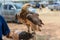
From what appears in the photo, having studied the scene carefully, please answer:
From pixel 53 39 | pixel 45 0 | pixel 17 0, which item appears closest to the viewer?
pixel 53 39

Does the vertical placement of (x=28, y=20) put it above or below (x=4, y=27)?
below

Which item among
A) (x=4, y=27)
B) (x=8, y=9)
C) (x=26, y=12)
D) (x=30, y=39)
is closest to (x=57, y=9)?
(x=8, y=9)

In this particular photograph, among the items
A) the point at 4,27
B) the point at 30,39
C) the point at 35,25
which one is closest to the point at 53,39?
the point at 35,25

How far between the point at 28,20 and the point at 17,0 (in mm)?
1878

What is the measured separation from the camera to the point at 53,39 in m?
3.80

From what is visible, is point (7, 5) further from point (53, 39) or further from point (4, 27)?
point (4, 27)

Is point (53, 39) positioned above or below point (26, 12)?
below

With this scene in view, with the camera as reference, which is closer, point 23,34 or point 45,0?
point 23,34

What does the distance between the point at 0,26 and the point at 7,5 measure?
4201mm

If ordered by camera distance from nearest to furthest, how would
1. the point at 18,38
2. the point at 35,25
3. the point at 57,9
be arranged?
the point at 18,38 → the point at 35,25 → the point at 57,9

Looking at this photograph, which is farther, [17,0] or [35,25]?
[17,0]

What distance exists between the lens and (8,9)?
5.73 meters

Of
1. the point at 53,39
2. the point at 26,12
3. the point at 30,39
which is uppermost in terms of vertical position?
the point at 26,12

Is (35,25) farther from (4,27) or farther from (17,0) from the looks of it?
(17,0)
